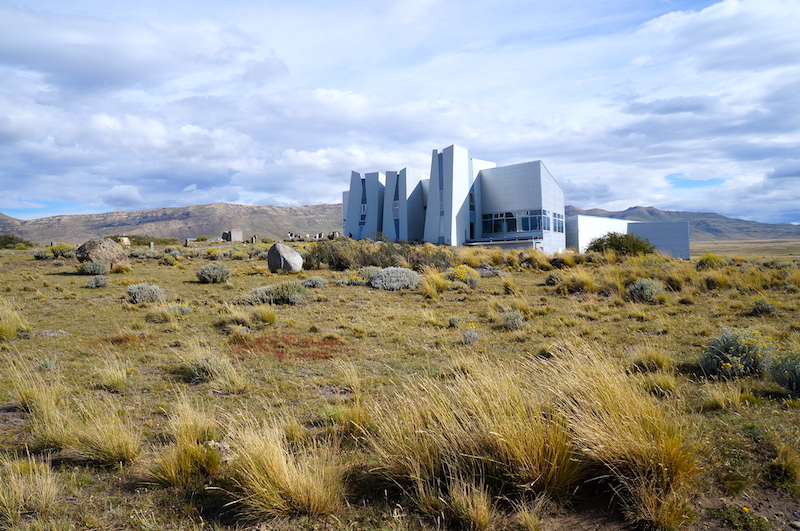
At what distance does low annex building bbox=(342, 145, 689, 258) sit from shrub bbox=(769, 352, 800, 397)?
35000mm

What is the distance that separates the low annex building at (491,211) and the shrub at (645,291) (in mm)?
27189

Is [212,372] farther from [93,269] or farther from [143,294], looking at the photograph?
[93,269]

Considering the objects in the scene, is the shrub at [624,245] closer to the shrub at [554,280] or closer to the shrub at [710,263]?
the shrub at [710,263]

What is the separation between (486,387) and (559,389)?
63cm

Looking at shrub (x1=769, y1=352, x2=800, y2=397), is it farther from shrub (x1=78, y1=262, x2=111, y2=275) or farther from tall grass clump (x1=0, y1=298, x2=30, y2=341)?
shrub (x1=78, y1=262, x2=111, y2=275)

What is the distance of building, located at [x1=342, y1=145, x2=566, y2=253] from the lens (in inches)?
1781

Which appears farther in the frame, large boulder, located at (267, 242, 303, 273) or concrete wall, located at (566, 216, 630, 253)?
concrete wall, located at (566, 216, 630, 253)

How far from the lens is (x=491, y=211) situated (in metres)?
50.0

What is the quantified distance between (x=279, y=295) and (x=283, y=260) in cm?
810

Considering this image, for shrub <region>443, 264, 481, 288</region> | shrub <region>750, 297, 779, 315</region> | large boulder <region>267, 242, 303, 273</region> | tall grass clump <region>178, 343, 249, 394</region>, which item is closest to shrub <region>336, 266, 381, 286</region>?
shrub <region>443, 264, 481, 288</region>

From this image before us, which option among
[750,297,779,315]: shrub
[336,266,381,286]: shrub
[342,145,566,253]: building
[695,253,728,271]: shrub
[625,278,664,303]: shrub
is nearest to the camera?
[750,297,779,315]: shrub

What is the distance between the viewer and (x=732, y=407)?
459cm

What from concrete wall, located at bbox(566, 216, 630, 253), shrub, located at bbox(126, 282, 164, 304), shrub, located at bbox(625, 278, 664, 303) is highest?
concrete wall, located at bbox(566, 216, 630, 253)

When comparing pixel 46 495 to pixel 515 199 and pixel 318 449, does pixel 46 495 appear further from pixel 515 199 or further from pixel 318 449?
→ pixel 515 199
